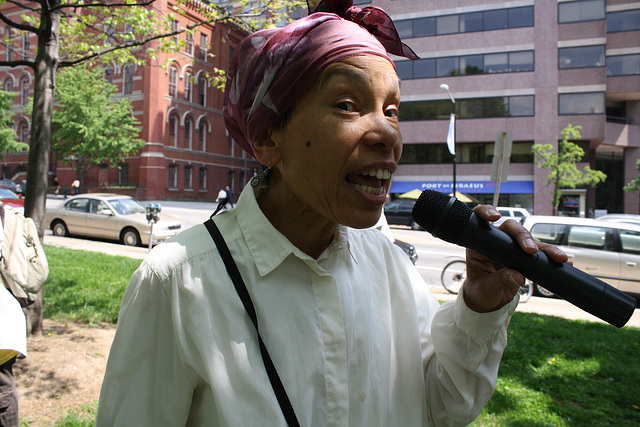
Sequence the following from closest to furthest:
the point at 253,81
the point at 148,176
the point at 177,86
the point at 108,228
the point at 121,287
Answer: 1. the point at 253,81
2. the point at 121,287
3. the point at 108,228
4. the point at 148,176
5. the point at 177,86

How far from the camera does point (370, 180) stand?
1.20 meters

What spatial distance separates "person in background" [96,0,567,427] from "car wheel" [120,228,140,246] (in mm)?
13414

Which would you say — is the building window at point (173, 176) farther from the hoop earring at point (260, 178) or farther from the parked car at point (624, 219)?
the hoop earring at point (260, 178)

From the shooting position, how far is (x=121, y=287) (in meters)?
7.07

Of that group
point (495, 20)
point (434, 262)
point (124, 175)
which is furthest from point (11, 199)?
point (495, 20)

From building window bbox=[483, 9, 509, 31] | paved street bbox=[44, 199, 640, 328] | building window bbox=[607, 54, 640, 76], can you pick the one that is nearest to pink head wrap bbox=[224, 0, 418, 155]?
paved street bbox=[44, 199, 640, 328]

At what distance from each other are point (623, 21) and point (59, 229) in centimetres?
3863

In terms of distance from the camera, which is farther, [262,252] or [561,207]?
[561,207]

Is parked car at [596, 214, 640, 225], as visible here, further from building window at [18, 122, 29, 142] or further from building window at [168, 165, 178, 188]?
building window at [18, 122, 29, 142]

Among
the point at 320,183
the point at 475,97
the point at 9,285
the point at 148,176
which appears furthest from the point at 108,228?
the point at 475,97

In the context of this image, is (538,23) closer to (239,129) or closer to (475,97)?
(475,97)

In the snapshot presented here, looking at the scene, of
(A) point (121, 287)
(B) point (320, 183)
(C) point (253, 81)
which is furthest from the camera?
(A) point (121, 287)

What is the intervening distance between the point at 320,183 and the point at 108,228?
14509mm

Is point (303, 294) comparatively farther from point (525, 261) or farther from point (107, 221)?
point (107, 221)
